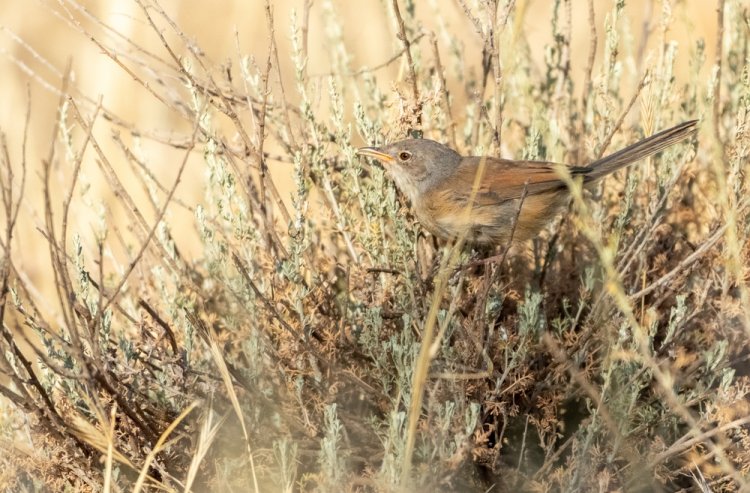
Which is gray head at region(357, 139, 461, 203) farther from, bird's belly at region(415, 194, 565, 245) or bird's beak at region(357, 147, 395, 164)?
bird's belly at region(415, 194, 565, 245)

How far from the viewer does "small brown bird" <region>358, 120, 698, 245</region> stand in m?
4.09

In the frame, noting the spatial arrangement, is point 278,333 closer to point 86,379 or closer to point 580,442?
point 86,379

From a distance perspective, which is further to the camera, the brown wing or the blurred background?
the blurred background

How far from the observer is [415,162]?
423cm

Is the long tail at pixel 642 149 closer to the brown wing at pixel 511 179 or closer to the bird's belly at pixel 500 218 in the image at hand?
the brown wing at pixel 511 179

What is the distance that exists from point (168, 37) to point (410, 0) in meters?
2.44

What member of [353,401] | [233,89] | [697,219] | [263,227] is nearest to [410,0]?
[233,89]

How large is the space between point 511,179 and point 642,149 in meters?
0.58

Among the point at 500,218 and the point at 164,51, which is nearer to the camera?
the point at 500,218

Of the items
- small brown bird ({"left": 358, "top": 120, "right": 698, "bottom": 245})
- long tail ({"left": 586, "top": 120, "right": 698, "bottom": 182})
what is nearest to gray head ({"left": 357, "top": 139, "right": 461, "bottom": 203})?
small brown bird ({"left": 358, "top": 120, "right": 698, "bottom": 245})

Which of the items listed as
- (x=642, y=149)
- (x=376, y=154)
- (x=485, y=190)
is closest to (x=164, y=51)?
(x=376, y=154)

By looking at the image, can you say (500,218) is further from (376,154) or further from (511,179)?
(376,154)

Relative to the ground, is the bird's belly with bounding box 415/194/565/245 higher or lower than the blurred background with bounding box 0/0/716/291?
Result: lower

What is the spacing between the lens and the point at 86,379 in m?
3.06
